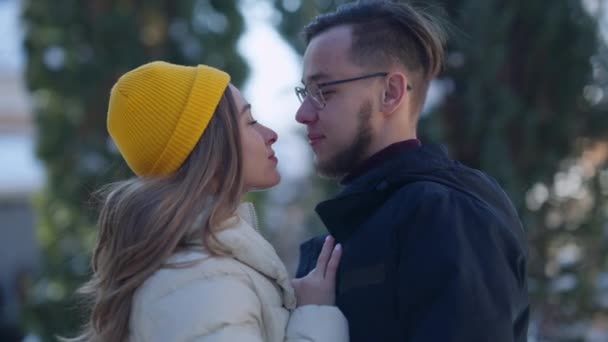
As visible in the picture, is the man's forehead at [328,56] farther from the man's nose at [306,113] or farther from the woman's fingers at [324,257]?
the woman's fingers at [324,257]

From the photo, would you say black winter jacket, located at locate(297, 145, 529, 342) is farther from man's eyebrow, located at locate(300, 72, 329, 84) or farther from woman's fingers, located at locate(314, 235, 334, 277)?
man's eyebrow, located at locate(300, 72, 329, 84)

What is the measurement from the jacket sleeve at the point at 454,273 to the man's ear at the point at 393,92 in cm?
36

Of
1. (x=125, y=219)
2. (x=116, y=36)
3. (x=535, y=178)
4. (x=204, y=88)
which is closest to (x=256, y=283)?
(x=125, y=219)

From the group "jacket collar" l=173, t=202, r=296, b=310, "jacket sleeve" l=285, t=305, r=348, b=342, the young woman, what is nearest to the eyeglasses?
the young woman

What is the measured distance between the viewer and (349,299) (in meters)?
1.95

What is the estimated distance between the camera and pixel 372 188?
6.61 ft

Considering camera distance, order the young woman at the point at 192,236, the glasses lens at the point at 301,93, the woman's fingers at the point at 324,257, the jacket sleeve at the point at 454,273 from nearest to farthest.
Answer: the jacket sleeve at the point at 454,273
the young woman at the point at 192,236
the woman's fingers at the point at 324,257
the glasses lens at the point at 301,93

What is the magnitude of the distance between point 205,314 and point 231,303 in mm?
64

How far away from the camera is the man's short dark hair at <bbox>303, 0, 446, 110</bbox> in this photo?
2.21 meters

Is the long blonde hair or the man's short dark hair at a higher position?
the man's short dark hair

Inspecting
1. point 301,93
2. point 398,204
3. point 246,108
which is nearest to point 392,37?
point 301,93

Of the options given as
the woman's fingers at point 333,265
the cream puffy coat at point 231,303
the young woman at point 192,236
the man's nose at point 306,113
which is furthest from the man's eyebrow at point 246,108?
the woman's fingers at point 333,265

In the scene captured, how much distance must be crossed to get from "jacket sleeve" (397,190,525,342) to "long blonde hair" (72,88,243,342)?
43 cm

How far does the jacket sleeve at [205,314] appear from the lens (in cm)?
175
